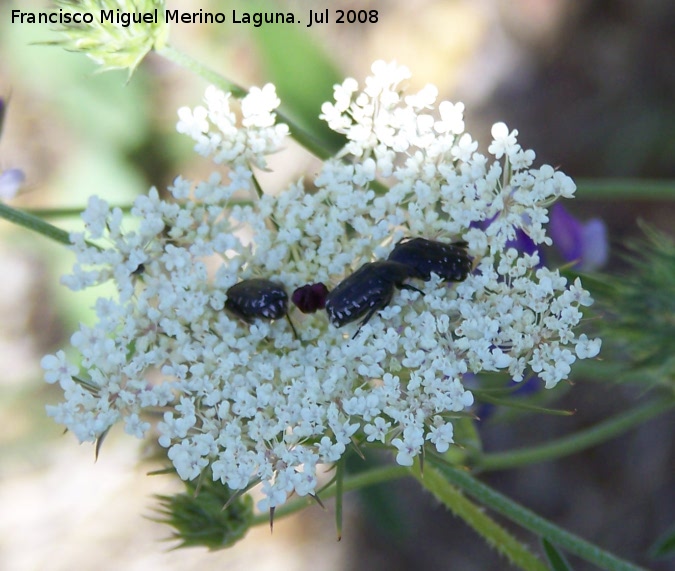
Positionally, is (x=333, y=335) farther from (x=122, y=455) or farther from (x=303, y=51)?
(x=122, y=455)

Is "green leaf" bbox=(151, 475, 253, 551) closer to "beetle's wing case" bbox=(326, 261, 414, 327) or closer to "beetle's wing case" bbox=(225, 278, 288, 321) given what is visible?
"beetle's wing case" bbox=(225, 278, 288, 321)

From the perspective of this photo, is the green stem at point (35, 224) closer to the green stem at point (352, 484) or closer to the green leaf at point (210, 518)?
the green leaf at point (210, 518)

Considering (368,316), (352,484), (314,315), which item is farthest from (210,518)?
(368,316)

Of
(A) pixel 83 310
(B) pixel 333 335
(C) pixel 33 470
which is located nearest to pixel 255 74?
(A) pixel 83 310

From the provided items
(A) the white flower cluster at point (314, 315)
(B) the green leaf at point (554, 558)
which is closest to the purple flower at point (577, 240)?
(A) the white flower cluster at point (314, 315)

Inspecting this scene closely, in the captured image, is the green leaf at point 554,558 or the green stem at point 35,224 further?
the green leaf at point 554,558

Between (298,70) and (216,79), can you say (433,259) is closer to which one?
(216,79)
